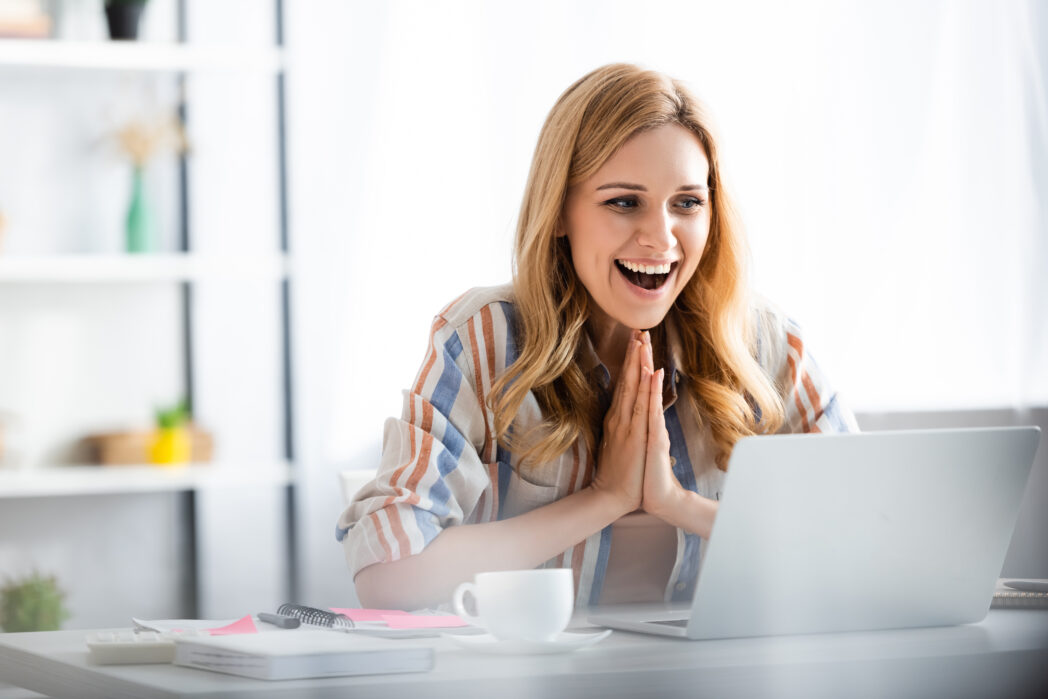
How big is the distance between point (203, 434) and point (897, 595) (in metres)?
1.90

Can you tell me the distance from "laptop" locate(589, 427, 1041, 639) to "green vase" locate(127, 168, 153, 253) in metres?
1.89

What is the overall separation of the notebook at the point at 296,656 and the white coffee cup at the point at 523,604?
75 mm

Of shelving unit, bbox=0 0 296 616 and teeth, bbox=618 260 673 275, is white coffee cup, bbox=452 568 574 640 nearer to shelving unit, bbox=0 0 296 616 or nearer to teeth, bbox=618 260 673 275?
teeth, bbox=618 260 673 275

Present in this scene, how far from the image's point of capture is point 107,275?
2404mm

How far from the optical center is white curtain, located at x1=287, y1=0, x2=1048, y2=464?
225 cm

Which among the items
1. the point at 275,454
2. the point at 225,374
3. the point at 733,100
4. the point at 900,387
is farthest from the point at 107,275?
the point at 900,387

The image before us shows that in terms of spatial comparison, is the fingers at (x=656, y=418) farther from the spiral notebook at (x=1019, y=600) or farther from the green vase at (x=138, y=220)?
the green vase at (x=138, y=220)

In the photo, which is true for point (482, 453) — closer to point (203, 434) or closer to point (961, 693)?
point (961, 693)

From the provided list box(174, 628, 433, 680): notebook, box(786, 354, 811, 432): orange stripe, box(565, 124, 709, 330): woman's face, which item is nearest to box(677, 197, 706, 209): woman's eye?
box(565, 124, 709, 330): woman's face

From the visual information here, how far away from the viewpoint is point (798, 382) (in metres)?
1.37

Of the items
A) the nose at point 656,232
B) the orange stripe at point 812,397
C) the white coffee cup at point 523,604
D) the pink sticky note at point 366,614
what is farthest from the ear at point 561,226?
the white coffee cup at point 523,604

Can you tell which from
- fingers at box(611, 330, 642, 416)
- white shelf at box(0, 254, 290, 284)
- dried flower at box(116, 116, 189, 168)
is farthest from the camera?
dried flower at box(116, 116, 189, 168)

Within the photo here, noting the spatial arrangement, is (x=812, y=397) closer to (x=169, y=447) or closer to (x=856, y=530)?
(x=856, y=530)

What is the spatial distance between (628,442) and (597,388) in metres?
0.17
